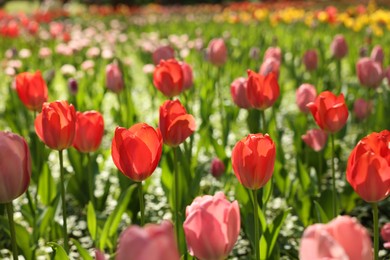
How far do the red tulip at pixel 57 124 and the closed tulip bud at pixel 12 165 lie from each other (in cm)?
29

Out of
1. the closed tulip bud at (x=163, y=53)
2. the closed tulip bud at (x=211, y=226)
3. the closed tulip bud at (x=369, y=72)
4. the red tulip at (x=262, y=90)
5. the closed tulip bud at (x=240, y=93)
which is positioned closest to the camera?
the closed tulip bud at (x=211, y=226)

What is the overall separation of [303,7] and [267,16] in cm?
242

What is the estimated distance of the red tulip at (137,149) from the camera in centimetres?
120

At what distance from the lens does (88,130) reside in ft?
5.65

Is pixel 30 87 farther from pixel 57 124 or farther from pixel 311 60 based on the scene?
pixel 311 60

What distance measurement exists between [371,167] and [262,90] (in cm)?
86

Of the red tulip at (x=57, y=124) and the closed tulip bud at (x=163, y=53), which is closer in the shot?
the red tulip at (x=57, y=124)

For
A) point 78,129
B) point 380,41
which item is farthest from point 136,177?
point 380,41

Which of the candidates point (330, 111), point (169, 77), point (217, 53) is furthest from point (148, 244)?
A: point (217, 53)

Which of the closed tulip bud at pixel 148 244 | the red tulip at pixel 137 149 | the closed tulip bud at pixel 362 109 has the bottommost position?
the closed tulip bud at pixel 362 109

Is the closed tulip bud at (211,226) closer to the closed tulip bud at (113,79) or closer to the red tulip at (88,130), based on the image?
the red tulip at (88,130)

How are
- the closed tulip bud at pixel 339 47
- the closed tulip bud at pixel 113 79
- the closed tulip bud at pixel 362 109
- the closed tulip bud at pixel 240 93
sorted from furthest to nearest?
1. the closed tulip bud at pixel 339 47
2. the closed tulip bud at pixel 113 79
3. the closed tulip bud at pixel 362 109
4. the closed tulip bud at pixel 240 93

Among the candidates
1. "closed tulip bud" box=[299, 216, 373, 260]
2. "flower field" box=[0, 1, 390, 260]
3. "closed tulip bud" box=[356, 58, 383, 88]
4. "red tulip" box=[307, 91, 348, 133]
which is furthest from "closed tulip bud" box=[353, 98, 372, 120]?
"closed tulip bud" box=[299, 216, 373, 260]

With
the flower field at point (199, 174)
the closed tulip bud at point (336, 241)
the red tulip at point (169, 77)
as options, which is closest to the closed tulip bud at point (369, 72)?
the flower field at point (199, 174)
